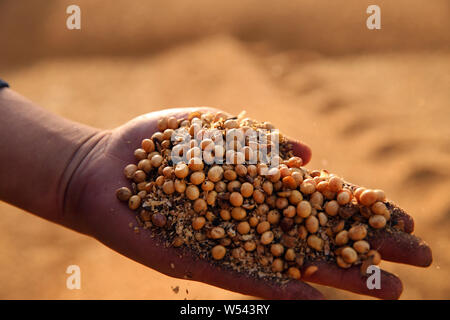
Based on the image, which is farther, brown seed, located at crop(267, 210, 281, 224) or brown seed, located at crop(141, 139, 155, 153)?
brown seed, located at crop(141, 139, 155, 153)

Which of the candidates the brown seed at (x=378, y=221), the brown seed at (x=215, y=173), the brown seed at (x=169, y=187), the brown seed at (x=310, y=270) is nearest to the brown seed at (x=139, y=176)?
the brown seed at (x=169, y=187)

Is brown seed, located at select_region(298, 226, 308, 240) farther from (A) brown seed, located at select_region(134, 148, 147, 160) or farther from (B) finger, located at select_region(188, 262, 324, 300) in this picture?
(A) brown seed, located at select_region(134, 148, 147, 160)

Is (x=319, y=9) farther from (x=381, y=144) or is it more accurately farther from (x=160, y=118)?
(x=160, y=118)

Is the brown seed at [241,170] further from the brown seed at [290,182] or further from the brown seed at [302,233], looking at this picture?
the brown seed at [302,233]

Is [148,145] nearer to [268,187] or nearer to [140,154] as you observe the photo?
[140,154]

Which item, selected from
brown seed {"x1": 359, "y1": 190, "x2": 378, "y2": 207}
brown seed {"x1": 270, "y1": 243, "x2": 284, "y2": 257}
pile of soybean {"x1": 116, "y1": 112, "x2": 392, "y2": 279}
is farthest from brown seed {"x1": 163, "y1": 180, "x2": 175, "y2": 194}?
brown seed {"x1": 359, "y1": 190, "x2": 378, "y2": 207}

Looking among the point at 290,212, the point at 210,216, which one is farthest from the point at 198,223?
the point at 290,212
